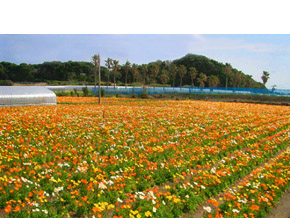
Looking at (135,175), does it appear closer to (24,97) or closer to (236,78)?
(24,97)

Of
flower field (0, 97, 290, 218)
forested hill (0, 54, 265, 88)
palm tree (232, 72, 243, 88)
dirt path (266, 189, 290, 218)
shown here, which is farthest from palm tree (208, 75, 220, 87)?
dirt path (266, 189, 290, 218)

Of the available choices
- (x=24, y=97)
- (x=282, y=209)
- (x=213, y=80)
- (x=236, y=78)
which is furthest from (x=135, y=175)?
(x=236, y=78)

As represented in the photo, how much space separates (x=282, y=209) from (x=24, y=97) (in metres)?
25.5

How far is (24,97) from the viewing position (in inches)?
977

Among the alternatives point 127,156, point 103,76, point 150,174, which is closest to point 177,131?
point 127,156

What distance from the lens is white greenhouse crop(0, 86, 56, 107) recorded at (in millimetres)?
23562

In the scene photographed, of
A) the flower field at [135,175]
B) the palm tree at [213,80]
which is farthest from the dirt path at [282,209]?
the palm tree at [213,80]

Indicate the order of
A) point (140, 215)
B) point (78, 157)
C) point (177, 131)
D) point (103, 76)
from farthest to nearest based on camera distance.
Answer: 1. point (103, 76)
2. point (177, 131)
3. point (78, 157)
4. point (140, 215)

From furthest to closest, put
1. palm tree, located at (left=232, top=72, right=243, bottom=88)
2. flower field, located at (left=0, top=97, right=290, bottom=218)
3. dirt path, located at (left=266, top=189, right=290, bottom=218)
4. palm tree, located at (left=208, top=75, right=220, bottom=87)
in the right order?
palm tree, located at (left=232, top=72, right=243, bottom=88) < palm tree, located at (left=208, top=75, right=220, bottom=87) < dirt path, located at (left=266, top=189, right=290, bottom=218) < flower field, located at (left=0, top=97, right=290, bottom=218)

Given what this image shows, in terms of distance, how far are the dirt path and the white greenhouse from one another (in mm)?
24907

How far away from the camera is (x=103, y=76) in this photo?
105m

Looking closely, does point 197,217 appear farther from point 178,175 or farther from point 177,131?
point 177,131

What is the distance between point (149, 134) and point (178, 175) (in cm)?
487

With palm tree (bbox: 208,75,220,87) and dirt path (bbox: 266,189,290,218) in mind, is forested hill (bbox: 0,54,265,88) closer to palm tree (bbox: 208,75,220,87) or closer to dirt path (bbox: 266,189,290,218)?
palm tree (bbox: 208,75,220,87)
